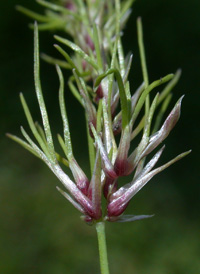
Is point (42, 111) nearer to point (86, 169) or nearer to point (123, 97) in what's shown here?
point (123, 97)

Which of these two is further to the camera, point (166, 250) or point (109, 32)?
point (166, 250)

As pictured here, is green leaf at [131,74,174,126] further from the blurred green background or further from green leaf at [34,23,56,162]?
the blurred green background

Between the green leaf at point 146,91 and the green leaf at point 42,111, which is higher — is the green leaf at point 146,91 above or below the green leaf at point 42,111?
below

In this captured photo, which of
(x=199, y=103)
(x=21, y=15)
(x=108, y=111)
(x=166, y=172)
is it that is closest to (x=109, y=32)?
(x=108, y=111)

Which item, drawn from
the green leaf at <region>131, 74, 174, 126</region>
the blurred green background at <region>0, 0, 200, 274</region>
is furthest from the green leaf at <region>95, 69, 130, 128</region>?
the blurred green background at <region>0, 0, 200, 274</region>

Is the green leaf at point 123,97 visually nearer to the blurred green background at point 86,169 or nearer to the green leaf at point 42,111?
the green leaf at point 42,111

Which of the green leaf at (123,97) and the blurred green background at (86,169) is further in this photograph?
Answer: the blurred green background at (86,169)

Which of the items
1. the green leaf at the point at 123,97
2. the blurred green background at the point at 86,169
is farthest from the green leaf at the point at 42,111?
the blurred green background at the point at 86,169

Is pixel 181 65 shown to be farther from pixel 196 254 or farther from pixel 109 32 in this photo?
pixel 109 32

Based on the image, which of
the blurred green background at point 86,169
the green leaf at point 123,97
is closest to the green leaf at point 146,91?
the green leaf at point 123,97
